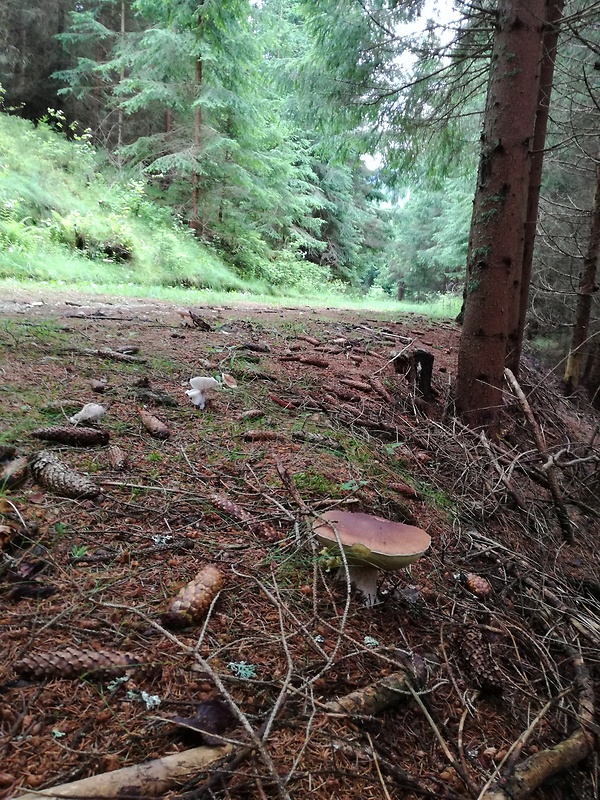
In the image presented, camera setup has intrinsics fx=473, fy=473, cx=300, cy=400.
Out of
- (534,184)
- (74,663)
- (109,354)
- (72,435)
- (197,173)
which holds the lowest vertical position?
(74,663)

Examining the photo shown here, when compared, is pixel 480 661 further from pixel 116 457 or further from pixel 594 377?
pixel 594 377

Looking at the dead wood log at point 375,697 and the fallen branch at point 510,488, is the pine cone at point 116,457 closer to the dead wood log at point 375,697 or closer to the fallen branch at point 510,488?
the dead wood log at point 375,697

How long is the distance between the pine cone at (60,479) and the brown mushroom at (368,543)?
931 mm

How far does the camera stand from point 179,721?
3.54ft

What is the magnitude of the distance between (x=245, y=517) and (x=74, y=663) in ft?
2.93

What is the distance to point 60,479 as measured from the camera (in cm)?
190

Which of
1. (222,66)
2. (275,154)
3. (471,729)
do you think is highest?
Answer: (222,66)

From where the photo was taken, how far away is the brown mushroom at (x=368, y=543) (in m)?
1.59

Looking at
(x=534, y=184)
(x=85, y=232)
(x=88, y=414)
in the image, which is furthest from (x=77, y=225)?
(x=88, y=414)

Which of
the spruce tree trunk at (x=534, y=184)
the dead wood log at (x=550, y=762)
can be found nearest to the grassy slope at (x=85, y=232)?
the spruce tree trunk at (x=534, y=184)

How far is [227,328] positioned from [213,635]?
452cm

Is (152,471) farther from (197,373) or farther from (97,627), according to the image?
(197,373)

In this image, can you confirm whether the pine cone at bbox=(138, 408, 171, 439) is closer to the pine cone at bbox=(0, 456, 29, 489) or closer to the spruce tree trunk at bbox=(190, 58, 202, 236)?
the pine cone at bbox=(0, 456, 29, 489)

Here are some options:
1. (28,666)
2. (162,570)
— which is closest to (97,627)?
(28,666)
